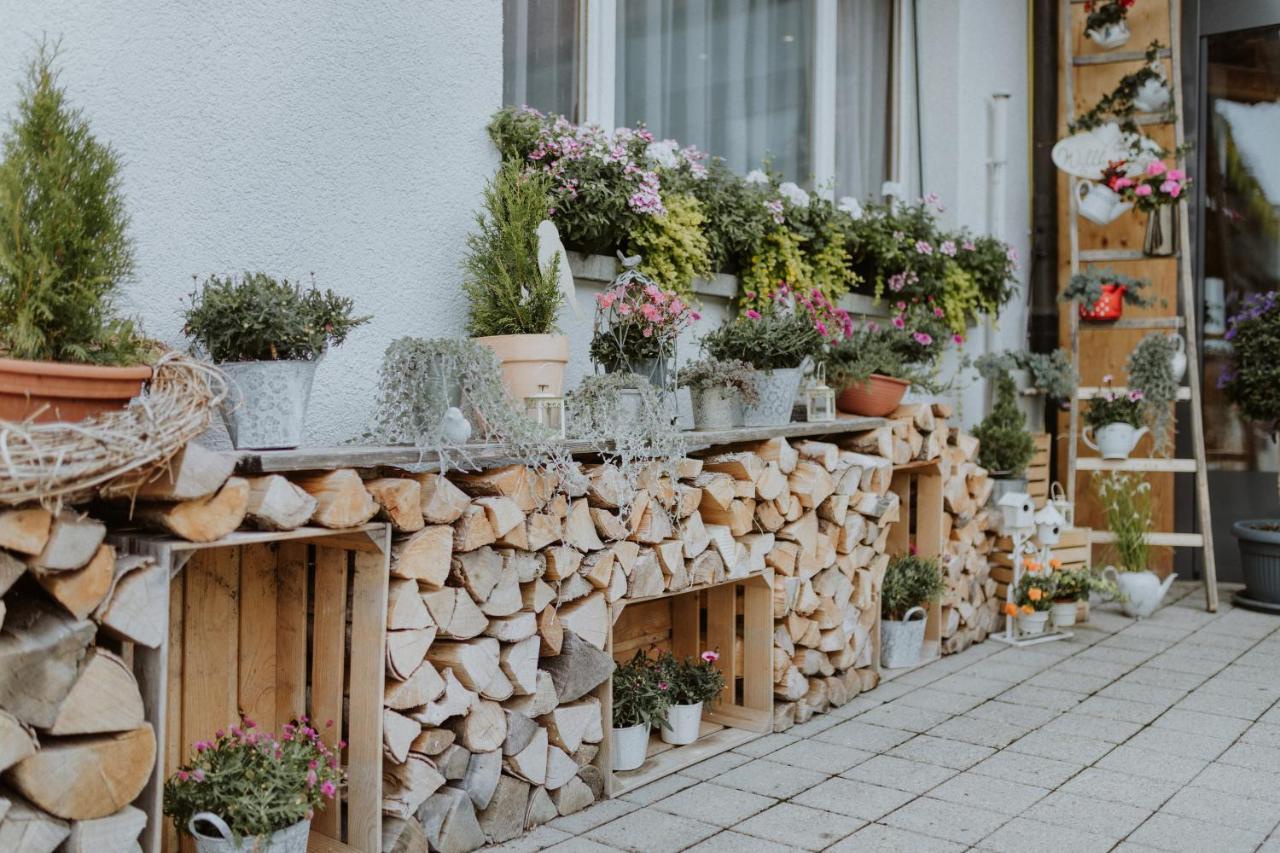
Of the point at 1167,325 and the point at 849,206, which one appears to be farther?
the point at 1167,325

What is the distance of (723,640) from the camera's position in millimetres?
3939

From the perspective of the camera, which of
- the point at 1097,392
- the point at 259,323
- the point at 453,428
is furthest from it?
the point at 1097,392

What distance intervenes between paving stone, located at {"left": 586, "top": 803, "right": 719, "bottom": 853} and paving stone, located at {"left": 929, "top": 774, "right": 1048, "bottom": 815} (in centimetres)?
71

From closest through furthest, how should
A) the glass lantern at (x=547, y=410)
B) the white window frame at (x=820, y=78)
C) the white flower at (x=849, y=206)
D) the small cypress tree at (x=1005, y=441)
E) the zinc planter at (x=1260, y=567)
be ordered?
the glass lantern at (x=547, y=410) < the white window frame at (x=820, y=78) < the white flower at (x=849, y=206) < the small cypress tree at (x=1005, y=441) < the zinc planter at (x=1260, y=567)

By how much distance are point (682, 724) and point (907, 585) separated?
137cm

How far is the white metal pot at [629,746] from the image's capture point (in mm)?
3324

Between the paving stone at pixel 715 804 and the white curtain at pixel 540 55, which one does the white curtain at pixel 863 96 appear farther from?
the paving stone at pixel 715 804

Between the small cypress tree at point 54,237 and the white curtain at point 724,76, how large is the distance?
247cm

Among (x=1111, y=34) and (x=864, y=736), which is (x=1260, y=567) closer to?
(x=1111, y=34)

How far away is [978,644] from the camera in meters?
5.09

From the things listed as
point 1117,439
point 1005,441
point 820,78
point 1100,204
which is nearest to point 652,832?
point 1005,441

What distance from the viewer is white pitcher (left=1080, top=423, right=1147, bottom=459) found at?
5.79m

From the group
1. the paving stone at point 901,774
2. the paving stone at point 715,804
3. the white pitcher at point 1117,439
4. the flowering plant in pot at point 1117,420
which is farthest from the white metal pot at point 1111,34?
the paving stone at point 715,804

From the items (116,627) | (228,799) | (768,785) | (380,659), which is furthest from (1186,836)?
(116,627)
